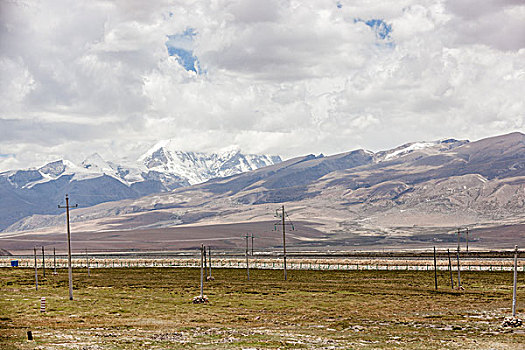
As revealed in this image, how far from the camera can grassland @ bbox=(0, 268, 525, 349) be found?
4059 centimetres

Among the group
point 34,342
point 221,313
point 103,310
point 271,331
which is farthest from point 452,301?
point 34,342

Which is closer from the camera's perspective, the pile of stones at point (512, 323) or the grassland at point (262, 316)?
the grassland at point (262, 316)

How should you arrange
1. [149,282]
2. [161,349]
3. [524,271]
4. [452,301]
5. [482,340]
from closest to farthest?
1. [161,349]
2. [482,340]
3. [452,301]
4. [149,282]
5. [524,271]

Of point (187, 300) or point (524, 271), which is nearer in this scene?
point (187, 300)

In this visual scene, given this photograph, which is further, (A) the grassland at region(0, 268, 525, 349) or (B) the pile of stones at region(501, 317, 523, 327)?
A: (B) the pile of stones at region(501, 317, 523, 327)

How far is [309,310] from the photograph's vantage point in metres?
62.1

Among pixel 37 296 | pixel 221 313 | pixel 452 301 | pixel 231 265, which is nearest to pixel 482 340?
pixel 221 313

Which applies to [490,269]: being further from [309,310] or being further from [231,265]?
[309,310]

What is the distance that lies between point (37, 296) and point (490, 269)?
89967 millimetres

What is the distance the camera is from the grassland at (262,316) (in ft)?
133

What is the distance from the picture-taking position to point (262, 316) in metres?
56.5

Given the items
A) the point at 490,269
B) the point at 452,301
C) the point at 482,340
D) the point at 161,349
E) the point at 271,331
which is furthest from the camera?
the point at 490,269

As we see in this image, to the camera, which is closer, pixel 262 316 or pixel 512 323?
pixel 512 323

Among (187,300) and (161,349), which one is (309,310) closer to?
(187,300)
